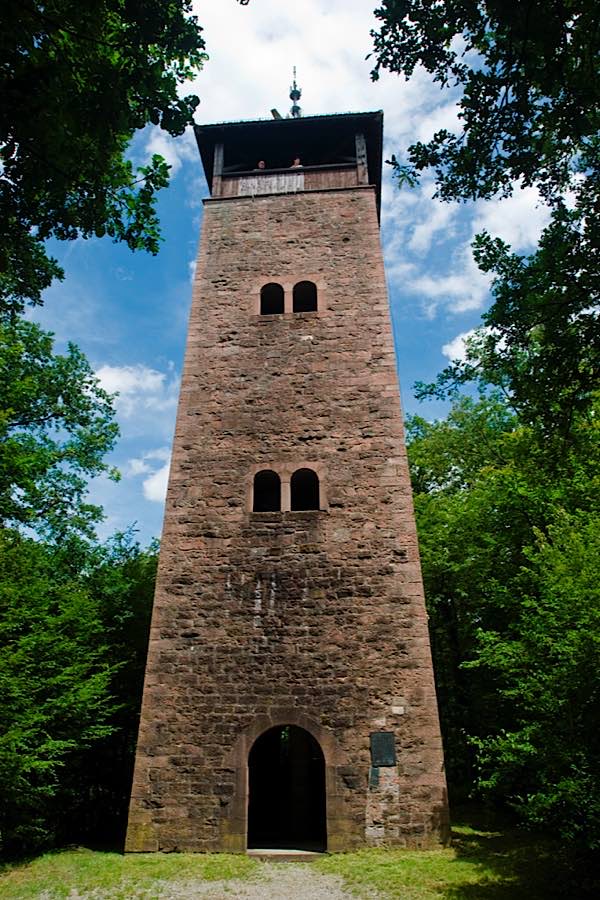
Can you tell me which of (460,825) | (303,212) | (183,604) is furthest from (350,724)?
(303,212)

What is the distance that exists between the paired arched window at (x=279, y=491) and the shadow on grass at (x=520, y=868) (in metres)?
5.74

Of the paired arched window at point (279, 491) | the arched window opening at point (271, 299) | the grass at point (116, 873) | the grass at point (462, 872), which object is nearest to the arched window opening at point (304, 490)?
the paired arched window at point (279, 491)

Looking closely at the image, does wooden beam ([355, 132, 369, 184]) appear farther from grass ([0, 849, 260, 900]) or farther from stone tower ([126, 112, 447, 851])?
grass ([0, 849, 260, 900])

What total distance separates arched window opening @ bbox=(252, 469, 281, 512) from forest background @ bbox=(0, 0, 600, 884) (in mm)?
4095

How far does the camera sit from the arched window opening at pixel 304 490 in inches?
448

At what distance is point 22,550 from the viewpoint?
12.6 metres

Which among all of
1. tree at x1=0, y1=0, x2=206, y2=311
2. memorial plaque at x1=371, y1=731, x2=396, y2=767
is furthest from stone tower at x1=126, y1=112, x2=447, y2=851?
tree at x1=0, y1=0, x2=206, y2=311

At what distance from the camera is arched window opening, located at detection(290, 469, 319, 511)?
11.4 meters

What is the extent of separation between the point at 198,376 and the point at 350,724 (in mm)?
6854

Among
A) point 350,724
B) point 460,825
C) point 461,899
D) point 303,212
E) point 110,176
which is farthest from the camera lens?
point 303,212

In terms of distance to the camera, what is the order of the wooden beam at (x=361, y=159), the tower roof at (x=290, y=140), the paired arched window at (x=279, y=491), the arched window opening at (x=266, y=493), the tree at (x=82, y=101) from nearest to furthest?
the tree at (x=82, y=101) → the paired arched window at (x=279, y=491) → the arched window opening at (x=266, y=493) → the wooden beam at (x=361, y=159) → the tower roof at (x=290, y=140)

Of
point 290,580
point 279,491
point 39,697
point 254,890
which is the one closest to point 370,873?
point 254,890

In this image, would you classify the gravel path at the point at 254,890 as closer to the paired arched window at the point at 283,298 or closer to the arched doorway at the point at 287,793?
the arched doorway at the point at 287,793

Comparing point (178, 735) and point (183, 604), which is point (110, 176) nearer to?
point (183, 604)
